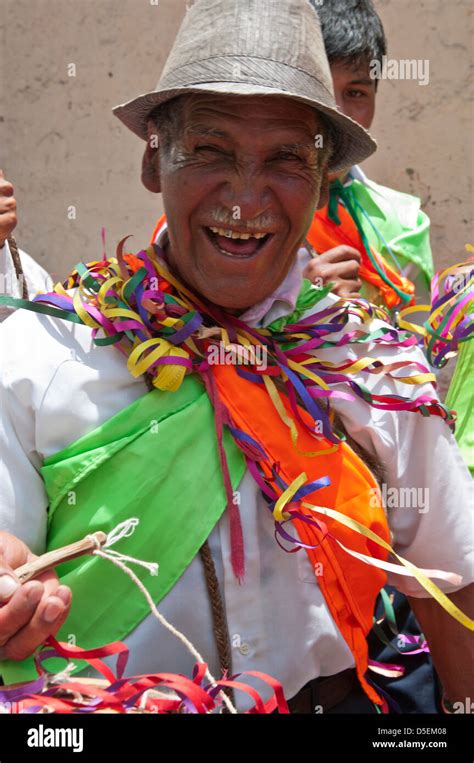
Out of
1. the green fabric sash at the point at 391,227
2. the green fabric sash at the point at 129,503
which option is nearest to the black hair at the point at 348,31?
the green fabric sash at the point at 391,227

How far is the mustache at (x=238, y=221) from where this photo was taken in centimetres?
215

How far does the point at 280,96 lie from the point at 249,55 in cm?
11

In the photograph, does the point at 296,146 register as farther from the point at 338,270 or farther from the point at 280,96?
the point at 338,270

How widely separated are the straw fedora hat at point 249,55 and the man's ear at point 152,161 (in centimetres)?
8

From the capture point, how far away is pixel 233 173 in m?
2.14

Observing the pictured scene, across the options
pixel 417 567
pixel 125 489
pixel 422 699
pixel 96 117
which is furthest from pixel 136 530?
pixel 96 117

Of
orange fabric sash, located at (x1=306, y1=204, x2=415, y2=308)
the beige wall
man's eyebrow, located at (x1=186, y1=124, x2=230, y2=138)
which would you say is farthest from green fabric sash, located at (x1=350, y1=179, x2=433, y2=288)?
man's eyebrow, located at (x1=186, y1=124, x2=230, y2=138)

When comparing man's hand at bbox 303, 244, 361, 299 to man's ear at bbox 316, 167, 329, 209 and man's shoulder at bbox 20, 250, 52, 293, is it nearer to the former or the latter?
man's ear at bbox 316, 167, 329, 209

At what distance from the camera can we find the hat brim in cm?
A: 208

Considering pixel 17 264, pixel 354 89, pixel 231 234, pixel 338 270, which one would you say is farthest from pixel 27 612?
pixel 354 89

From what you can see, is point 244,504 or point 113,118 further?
point 113,118

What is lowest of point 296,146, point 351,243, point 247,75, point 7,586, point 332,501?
point 332,501

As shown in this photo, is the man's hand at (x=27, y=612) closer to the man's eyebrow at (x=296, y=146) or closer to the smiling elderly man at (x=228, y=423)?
the smiling elderly man at (x=228, y=423)

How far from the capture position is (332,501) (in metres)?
2.23
